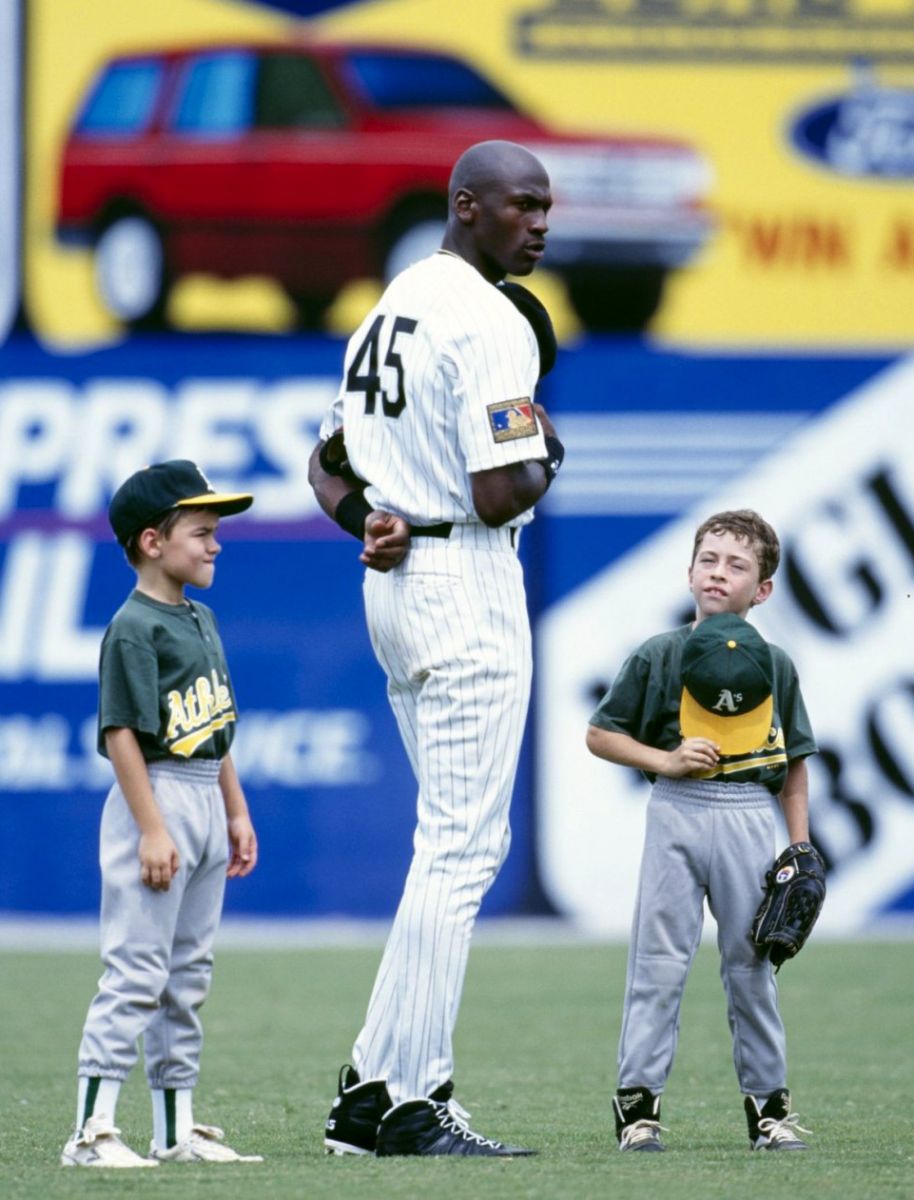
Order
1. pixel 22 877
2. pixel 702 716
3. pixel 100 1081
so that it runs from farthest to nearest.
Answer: pixel 22 877 → pixel 702 716 → pixel 100 1081

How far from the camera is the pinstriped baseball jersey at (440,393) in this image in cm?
454

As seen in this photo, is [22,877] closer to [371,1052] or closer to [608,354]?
[608,354]

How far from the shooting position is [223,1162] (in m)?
4.52

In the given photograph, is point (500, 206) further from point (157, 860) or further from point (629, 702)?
point (157, 860)

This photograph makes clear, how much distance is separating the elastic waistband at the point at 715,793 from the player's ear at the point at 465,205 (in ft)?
4.18

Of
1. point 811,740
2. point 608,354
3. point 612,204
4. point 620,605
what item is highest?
point 612,204

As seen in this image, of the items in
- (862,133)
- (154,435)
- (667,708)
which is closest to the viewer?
(667,708)

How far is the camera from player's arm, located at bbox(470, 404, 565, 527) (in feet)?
14.9

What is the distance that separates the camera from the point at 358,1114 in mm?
4625

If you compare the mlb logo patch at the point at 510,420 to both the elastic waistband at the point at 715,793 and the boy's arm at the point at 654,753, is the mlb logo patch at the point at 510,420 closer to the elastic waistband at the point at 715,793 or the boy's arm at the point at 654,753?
the boy's arm at the point at 654,753

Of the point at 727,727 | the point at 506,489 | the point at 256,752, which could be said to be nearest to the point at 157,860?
the point at 506,489

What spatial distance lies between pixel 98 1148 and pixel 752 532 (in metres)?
1.87

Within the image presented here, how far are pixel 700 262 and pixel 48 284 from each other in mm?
3563

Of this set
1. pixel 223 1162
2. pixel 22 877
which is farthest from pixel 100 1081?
pixel 22 877
